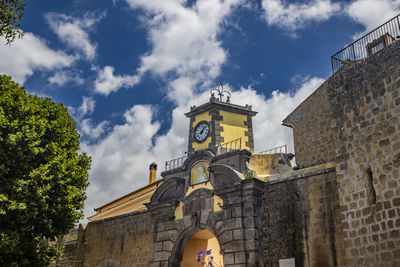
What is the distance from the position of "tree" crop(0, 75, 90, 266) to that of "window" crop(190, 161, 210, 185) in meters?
4.00

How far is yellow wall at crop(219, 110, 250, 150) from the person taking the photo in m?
18.2

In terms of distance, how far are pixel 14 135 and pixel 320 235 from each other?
9.40m

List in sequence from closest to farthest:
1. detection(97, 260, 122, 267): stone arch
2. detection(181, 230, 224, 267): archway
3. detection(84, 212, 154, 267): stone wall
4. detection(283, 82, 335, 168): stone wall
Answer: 1. detection(283, 82, 335, 168): stone wall
2. detection(181, 230, 224, 267): archway
3. detection(84, 212, 154, 267): stone wall
4. detection(97, 260, 122, 267): stone arch

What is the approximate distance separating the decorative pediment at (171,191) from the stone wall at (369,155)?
635 centimetres

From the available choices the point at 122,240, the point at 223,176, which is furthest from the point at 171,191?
the point at 122,240

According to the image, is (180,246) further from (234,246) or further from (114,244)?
(114,244)

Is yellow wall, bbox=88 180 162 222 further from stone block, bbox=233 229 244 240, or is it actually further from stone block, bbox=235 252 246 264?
stone block, bbox=235 252 246 264

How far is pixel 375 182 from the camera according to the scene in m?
8.76

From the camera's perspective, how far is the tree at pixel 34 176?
40.3 feet

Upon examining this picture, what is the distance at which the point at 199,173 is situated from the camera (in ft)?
46.4

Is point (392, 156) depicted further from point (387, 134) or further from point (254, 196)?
point (254, 196)

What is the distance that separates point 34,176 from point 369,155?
9724 millimetres

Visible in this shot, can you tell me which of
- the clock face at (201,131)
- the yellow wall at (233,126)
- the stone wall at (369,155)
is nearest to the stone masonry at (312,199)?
the stone wall at (369,155)

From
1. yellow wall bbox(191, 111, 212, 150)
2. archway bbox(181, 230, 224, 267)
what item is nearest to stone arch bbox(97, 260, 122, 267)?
archway bbox(181, 230, 224, 267)
